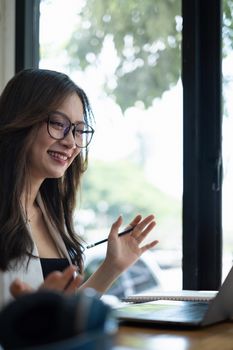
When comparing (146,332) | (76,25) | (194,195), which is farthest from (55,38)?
(146,332)

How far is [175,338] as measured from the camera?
1.04m

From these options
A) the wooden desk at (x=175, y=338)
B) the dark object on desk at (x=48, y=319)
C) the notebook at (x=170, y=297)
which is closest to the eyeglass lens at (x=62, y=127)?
the notebook at (x=170, y=297)

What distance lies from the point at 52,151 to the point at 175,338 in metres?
0.96

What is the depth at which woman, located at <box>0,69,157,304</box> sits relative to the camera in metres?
1.74

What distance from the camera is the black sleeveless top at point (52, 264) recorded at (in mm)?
1856

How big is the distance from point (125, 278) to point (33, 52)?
2.28 meters

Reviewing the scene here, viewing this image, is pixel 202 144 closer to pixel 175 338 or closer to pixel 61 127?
pixel 61 127

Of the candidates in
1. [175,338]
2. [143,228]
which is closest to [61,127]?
[143,228]

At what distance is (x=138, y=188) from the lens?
493cm

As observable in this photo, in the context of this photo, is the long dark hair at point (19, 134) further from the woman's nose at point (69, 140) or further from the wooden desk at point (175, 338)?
the wooden desk at point (175, 338)

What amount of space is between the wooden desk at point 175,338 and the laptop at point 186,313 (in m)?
0.02

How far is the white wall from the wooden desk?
5.98ft

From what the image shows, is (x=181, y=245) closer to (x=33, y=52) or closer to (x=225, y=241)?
(x=225, y=241)

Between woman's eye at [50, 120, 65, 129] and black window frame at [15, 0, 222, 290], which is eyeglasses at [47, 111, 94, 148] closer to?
woman's eye at [50, 120, 65, 129]
